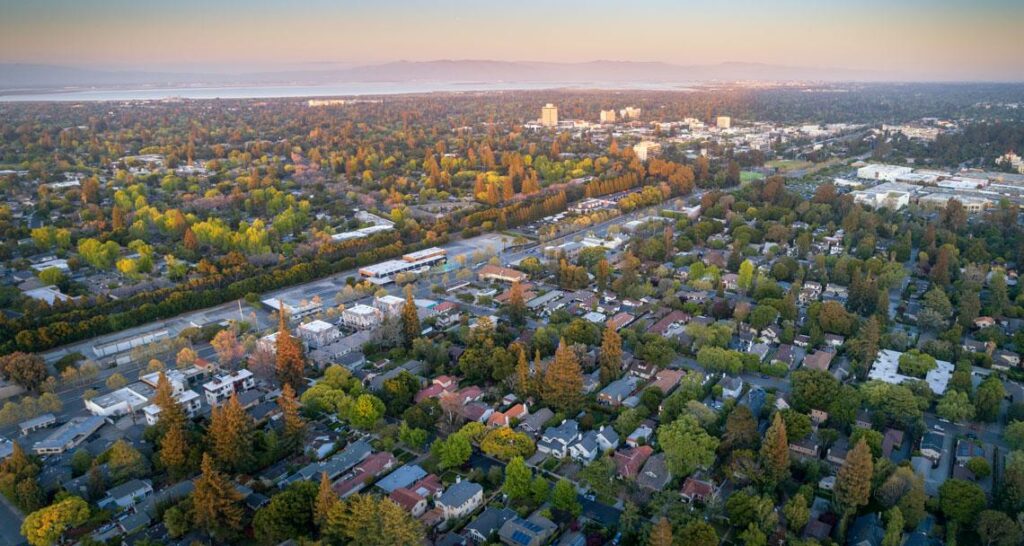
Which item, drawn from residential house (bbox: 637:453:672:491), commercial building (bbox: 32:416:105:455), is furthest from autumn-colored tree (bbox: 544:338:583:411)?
commercial building (bbox: 32:416:105:455)

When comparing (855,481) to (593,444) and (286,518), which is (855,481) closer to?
(593,444)

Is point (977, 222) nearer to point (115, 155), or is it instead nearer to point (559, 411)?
point (559, 411)

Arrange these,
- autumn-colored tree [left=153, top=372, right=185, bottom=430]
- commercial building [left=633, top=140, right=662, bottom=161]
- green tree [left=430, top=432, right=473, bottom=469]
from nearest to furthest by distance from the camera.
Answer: green tree [left=430, top=432, right=473, bottom=469]
autumn-colored tree [left=153, top=372, right=185, bottom=430]
commercial building [left=633, top=140, right=662, bottom=161]

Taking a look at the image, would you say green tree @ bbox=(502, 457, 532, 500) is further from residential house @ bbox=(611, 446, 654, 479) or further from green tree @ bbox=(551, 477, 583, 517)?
residential house @ bbox=(611, 446, 654, 479)

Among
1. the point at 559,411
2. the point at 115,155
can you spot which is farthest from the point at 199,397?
the point at 115,155

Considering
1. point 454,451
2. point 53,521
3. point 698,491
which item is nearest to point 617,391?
point 698,491

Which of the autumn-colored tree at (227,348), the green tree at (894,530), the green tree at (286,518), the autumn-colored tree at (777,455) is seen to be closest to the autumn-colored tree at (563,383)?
the autumn-colored tree at (777,455)
